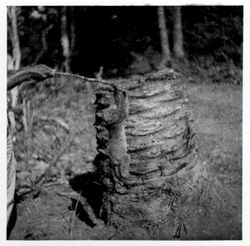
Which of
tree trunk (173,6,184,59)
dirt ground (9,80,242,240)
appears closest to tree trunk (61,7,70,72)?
tree trunk (173,6,184,59)

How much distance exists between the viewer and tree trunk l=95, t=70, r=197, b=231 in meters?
2.50

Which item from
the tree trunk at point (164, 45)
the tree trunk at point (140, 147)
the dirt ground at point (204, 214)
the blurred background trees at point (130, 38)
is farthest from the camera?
the tree trunk at point (164, 45)

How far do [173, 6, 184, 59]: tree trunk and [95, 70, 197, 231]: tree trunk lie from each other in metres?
2.12

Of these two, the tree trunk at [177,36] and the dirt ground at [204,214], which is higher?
the tree trunk at [177,36]

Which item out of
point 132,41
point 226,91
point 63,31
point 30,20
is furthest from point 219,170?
point 63,31

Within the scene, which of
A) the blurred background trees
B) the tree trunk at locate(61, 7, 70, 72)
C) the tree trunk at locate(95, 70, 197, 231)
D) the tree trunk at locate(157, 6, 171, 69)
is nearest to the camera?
the tree trunk at locate(95, 70, 197, 231)

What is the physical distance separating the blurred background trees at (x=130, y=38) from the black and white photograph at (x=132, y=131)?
0.07 ft

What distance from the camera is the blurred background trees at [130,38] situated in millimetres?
3744

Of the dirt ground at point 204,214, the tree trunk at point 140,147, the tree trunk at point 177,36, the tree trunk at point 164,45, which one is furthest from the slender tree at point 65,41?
the tree trunk at point 140,147

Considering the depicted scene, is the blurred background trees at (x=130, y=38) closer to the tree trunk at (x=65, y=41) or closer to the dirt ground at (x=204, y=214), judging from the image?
the tree trunk at (x=65, y=41)

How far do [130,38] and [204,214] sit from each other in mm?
3006

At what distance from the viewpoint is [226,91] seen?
3621mm

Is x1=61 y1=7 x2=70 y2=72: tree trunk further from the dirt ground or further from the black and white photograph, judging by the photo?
the dirt ground

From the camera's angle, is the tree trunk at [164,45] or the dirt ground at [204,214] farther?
the tree trunk at [164,45]
